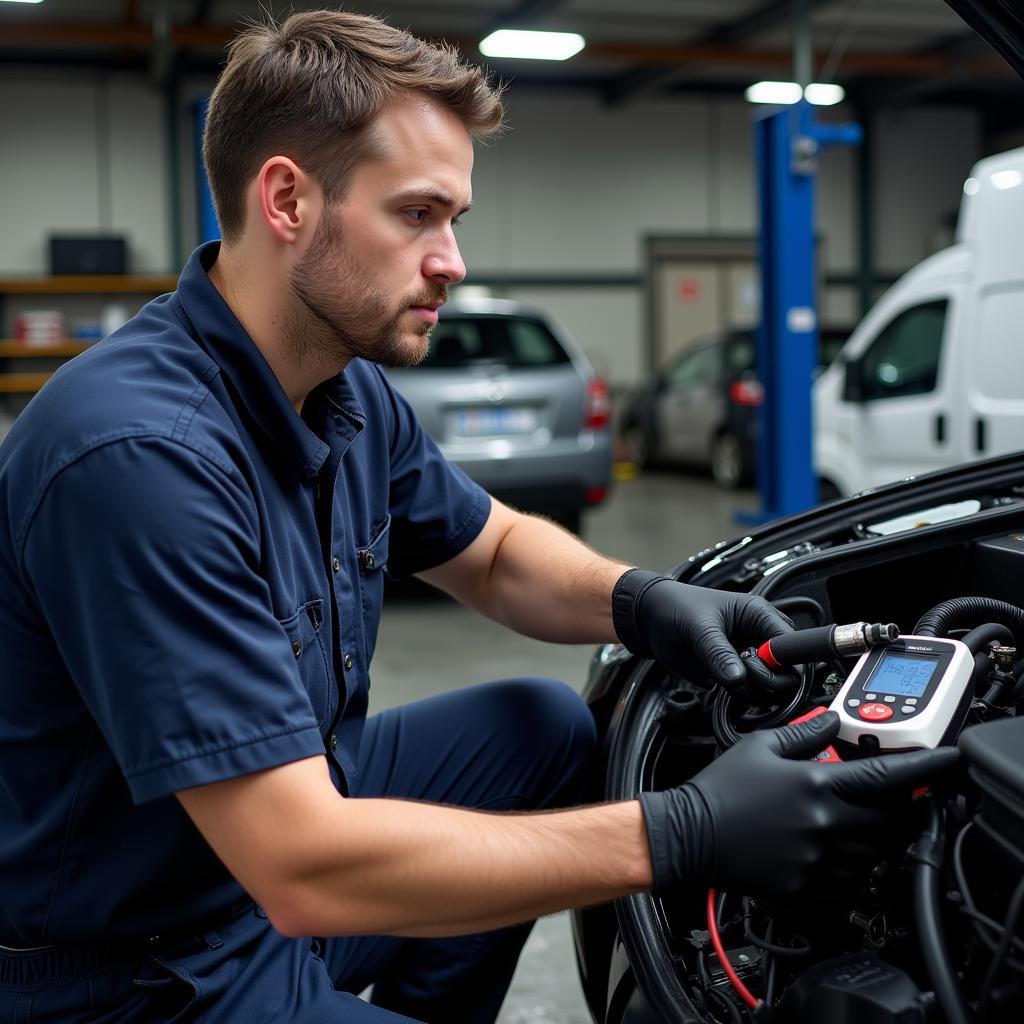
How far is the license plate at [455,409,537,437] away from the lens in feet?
18.7

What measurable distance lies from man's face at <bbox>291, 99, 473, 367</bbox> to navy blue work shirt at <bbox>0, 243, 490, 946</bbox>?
10 centimetres

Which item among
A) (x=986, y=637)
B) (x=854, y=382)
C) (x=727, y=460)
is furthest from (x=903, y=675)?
(x=727, y=460)

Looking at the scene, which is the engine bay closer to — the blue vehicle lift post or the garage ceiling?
the blue vehicle lift post

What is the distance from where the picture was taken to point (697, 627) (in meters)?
1.48

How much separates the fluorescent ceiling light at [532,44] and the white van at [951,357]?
6.26 meters

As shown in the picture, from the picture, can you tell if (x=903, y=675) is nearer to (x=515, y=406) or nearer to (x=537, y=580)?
(x=537, y=580)

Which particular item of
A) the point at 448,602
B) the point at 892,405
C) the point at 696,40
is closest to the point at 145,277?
the point at 696,40

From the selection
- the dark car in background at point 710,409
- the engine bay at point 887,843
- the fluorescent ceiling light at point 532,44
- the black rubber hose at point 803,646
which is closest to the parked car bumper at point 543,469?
the dark car in background at point 710,409

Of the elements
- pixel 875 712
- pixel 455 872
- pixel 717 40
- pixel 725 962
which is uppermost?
pixel 717 40

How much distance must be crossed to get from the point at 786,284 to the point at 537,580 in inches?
198

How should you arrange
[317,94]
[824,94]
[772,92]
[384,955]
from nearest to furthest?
1. [317,94]
2. [384,955]
3. [824,94]
4. [772,92]

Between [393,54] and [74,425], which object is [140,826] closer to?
[74,425]

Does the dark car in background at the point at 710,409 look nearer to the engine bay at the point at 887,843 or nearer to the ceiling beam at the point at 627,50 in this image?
the ceiling beam at the point at 627,50

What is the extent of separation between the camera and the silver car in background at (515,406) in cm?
569
